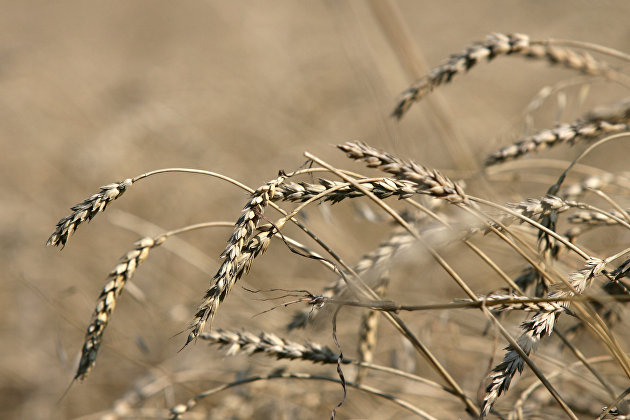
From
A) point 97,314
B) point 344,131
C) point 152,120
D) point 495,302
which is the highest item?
point 152,120

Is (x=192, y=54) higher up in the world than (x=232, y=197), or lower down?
higher up

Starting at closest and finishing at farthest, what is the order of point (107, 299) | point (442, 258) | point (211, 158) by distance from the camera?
point (107, 299) → point (442, 258) → point (211, 158)

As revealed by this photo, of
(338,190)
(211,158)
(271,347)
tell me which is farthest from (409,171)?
(211,158)

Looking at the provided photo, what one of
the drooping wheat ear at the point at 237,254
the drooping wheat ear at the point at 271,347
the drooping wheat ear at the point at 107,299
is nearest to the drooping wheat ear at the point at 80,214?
the drooping wheat ear at the point at 107,299

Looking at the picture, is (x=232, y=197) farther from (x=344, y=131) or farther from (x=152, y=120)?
(x=344, y=131)

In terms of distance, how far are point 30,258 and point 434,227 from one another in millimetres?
3199

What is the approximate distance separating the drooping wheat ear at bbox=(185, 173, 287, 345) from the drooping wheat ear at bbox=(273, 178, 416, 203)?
8 centimetres

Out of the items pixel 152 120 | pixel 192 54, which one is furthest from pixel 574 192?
pixel 192 54

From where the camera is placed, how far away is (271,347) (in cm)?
130

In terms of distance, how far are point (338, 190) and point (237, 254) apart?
0.29m

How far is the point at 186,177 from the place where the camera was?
4609 mm

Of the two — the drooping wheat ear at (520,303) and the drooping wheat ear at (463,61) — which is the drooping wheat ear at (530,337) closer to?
the drooping wheat ear at (520,303)

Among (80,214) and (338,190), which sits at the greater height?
(80,214)

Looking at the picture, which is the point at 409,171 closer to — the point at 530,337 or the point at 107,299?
the point at 530,337
